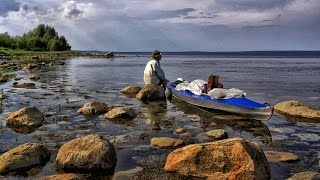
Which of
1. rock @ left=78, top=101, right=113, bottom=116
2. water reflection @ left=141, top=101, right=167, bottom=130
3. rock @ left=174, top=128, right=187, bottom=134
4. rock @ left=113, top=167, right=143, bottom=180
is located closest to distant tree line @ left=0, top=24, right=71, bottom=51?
water reflection @ left=141, top=101, right=167, bottom=130

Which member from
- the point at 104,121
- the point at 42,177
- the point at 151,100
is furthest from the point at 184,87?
the point at 42,177

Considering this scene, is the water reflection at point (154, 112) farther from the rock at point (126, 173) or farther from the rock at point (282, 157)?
the rock at point (282, 157)

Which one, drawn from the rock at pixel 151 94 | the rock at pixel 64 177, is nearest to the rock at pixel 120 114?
the rock at pixel 151 94

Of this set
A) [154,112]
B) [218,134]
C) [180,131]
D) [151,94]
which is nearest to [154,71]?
[151,94]

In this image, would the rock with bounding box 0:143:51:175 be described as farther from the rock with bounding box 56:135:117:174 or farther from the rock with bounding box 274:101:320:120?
the rock with bounding box 274:101:320:120

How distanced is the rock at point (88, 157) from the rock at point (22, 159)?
2.11 feet

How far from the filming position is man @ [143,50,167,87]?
24769 mm

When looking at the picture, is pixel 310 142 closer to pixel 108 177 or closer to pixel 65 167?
pixel 108 177

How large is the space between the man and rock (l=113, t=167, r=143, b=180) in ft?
47.4

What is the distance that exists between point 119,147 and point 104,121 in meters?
4.50

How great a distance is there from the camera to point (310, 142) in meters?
14.2

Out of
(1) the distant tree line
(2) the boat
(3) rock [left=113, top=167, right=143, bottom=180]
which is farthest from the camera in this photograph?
(1) the distant tree line

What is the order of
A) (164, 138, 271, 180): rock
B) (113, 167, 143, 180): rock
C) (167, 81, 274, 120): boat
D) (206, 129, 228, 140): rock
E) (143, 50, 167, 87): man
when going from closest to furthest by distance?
(164, 138, 271, 180): rock < (113, 167, 143, 180): rock < (206, 129, 228, 140): rock < (167, 81, 274, 120): boat < (143, 50, 167, 87): man

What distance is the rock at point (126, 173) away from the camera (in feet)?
33.9
